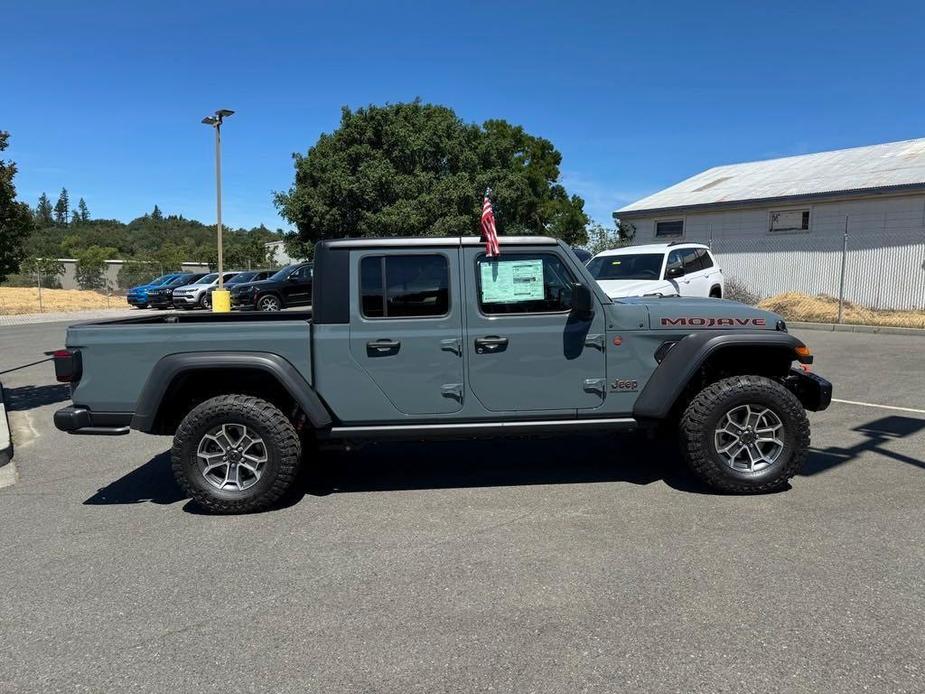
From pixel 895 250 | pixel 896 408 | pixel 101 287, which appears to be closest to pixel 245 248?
pixel 101 287

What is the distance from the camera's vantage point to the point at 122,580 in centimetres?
371

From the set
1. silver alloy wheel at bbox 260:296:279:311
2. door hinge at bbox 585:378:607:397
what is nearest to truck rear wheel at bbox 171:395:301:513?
door hinge at bbox 585:378:607:397

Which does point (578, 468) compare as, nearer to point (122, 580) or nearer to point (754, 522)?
point (754, 522)

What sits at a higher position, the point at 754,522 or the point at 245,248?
the point at 245,248

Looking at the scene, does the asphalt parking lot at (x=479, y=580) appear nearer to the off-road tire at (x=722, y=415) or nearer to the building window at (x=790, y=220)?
the off-road tire at (x=722, y=415)

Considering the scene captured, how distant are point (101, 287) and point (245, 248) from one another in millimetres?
16664

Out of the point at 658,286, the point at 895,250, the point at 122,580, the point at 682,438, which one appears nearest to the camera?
the point at 122,580

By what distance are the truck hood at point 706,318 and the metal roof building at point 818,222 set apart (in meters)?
13.7

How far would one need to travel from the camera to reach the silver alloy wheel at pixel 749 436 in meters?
4.74

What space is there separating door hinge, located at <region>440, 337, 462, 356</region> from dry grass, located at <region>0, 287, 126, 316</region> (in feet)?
89.8

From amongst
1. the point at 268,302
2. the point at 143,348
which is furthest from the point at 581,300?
the point at 268,302

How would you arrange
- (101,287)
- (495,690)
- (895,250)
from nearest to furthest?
(495,690), (895,250), (101,287)

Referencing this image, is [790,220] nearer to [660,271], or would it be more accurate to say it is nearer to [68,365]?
[660,271]

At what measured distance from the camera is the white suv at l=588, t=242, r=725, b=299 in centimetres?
1166
